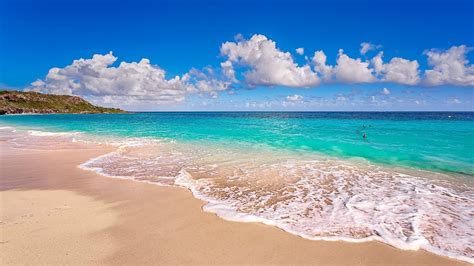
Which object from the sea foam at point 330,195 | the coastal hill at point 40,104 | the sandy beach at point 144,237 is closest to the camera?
the sandy beach at point 144,237

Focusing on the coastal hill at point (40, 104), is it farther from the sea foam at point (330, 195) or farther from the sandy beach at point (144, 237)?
the sandy beach at point (144, 237)

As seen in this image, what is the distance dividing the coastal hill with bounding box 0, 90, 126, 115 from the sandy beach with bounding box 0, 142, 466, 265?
15892 centimetres

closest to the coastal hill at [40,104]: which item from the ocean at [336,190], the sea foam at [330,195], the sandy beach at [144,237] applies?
the ocean at [336,190]

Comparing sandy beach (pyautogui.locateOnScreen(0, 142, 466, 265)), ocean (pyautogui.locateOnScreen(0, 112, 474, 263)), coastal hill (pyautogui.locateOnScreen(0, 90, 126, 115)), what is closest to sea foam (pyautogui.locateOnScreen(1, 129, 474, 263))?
ocean (pyautogui.locateOnScreen(0, 112, 474, 263))

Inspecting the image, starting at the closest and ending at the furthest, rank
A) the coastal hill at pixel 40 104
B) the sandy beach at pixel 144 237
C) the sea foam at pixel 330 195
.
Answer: the sandy beach at pixel 144 237, the sea foam at pixel 330 195, the coastal hill at pixel 40 104

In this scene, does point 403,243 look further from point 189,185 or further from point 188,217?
point 189,185

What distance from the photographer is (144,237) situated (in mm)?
5621

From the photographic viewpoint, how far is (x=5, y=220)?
6.30 m

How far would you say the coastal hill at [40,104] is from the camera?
141188mm

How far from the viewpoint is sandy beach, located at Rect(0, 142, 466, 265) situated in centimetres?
486

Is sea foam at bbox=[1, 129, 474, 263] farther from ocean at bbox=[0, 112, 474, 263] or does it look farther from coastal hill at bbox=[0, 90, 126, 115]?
coastal hill at bbox=[0, 90, 126, 115]

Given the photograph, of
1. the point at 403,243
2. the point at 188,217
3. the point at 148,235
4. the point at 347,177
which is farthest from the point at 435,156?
the point at 148,235

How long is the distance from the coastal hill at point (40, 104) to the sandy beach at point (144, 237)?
521 feet

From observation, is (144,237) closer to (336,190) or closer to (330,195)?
(330,195)
